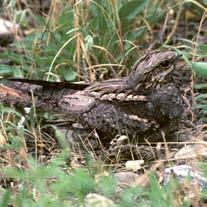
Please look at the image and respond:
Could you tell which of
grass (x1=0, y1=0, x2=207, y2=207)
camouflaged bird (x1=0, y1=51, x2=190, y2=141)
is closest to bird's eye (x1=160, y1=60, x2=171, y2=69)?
camouflaged bird (x1=0, y1=51, x2=190, y2=141)

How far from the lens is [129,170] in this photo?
10.6 ft

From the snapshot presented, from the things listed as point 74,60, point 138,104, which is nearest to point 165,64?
point 138,104

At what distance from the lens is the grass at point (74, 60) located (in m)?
2.70

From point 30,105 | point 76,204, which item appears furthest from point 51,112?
point 76,204

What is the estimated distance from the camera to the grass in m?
2.70

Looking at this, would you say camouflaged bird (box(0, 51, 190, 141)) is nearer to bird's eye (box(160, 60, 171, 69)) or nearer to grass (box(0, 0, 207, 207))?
bird's eye (box(160, 60, 171, 69))

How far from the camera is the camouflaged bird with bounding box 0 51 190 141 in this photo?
11.1 ft

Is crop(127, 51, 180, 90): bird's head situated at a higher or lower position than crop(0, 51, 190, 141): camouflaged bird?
higher

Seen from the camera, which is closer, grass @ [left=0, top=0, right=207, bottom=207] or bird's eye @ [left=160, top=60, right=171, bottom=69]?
grass @ [left=0, top=0, right=207, bottom=207]

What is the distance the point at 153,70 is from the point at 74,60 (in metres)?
0.67

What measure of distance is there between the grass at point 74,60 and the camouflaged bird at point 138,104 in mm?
153

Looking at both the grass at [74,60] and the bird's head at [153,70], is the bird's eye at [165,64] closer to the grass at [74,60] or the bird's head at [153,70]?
the bird's head at [153,70]

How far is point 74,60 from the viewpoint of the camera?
399 cm

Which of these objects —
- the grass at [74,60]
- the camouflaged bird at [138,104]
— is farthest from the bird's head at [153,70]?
the grass at [74,60]
